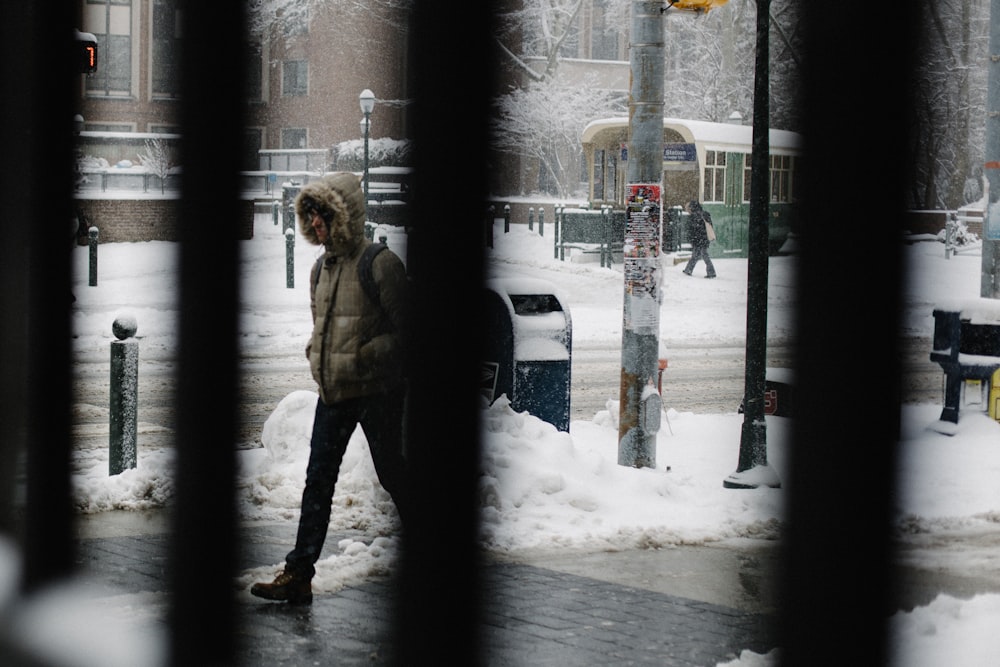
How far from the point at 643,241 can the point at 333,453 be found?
232 centimetres

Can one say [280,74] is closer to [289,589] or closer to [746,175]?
[746,175]

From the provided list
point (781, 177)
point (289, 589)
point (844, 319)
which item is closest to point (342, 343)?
point (289, 589)

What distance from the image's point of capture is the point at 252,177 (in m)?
21.5

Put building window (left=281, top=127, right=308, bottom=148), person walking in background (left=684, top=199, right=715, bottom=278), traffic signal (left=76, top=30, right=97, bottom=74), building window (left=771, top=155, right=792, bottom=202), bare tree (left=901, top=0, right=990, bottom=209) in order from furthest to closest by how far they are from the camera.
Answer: building window (left=281, top=127, right=308, bottom=148), person walking in background (left=684, top=199, right=715, bottom=278), building window (left=771, top=155, right=792, bottom=202), traffic signal (left=76, top=30, right=97, bottom=74), bare tree (left=901, top=0, right=990, bottom=209)

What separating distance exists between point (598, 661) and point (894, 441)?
A: 3694 mm

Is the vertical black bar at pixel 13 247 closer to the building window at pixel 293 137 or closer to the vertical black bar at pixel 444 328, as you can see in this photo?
the vertical black bar at pixel 444 328

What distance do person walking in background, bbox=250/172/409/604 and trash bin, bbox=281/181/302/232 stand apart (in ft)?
46.9

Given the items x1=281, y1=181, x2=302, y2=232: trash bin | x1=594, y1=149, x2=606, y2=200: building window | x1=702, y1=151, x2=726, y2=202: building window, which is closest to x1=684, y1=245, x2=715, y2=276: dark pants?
x1=702, y1=151, x2=726, y2=202: building window

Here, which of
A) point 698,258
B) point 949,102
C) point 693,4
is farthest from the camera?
point 698,258

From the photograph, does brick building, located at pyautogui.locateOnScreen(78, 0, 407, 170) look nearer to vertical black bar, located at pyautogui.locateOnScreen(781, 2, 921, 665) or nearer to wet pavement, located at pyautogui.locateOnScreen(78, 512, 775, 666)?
vertical black bar, located at pyautogui.locateOnScreen(781, 2, 921, 665)

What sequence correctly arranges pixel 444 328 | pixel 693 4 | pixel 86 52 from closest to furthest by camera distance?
1. pixel 444 328
2. pixel 693 4
3. pixel 86 52

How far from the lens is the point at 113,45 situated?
29.9 m

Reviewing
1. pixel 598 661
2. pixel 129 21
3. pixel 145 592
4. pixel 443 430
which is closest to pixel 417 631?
pixel 598 661

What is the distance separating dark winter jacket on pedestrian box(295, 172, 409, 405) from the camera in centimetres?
466
